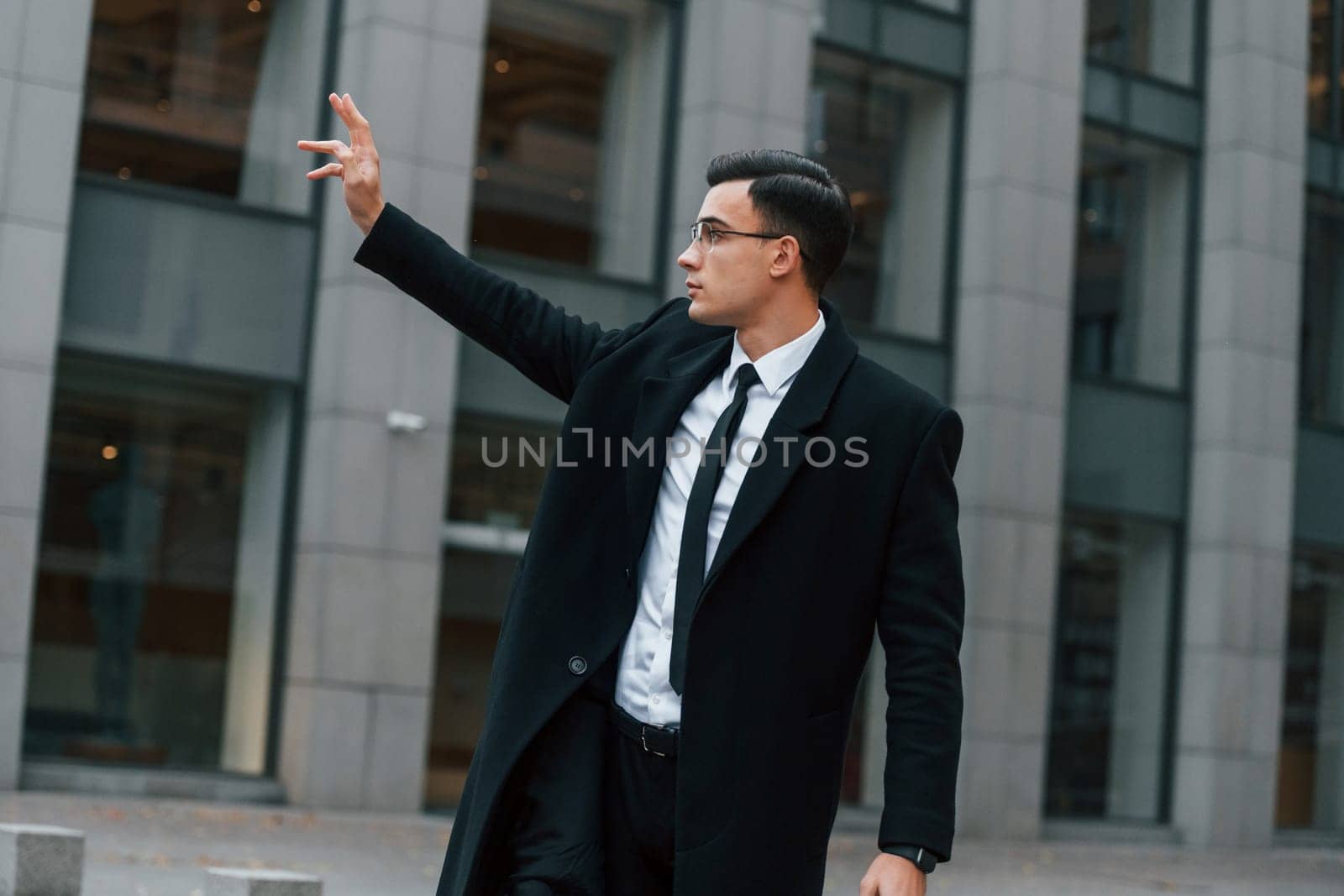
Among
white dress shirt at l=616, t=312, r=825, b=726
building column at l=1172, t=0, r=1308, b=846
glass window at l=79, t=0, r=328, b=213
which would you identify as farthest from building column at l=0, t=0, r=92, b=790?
building column at l=1172, t=0, r=1308, b=846

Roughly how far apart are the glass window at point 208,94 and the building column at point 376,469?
39 cm

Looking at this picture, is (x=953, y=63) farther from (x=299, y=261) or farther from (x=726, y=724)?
(x=726, y=724)

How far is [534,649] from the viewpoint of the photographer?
138 inches

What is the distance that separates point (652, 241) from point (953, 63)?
4412 mm

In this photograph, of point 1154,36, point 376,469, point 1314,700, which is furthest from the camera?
point 1314,700

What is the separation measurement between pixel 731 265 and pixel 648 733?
2.96 ft

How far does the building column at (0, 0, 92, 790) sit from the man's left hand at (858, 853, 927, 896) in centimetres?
1194

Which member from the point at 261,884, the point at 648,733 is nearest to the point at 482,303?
the point at 648,733

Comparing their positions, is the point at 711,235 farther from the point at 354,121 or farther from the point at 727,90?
the point at 727,90

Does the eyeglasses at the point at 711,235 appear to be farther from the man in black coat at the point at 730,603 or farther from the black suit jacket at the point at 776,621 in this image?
the black suit jacket at the point at 776,621

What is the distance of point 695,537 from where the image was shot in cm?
347

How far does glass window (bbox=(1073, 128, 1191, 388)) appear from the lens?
21.3 m

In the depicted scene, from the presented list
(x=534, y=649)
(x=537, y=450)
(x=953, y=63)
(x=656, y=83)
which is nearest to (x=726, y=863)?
(x=534, y=649)

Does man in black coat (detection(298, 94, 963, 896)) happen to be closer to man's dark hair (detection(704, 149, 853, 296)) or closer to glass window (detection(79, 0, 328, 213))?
man's dark hair (detection(704, 149, 853, 296))
